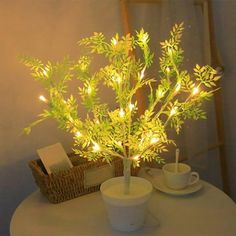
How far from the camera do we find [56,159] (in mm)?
1087

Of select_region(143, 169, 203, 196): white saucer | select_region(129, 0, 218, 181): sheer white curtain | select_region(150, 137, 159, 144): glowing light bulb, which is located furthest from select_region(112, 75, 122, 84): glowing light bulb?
select_region(129, 0, 218, 181): sheer white curtain

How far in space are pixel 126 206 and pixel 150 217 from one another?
0.13 meters

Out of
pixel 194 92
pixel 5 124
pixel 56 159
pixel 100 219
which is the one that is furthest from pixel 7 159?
pixel 194 92

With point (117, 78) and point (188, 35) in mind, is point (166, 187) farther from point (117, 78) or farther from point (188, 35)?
point (188, 35)

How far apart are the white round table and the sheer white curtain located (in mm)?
394

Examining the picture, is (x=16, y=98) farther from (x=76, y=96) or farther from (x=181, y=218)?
(x=181, y=218)

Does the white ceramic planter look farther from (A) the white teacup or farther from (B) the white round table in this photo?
(A) the white teacup

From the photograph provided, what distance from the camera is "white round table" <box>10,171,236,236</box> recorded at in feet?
2.96

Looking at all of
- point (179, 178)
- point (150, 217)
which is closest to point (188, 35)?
point (179, 178)

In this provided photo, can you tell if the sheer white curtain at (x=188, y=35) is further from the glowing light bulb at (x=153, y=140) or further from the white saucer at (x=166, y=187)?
the glowing light bulb at (x=153, y=140)

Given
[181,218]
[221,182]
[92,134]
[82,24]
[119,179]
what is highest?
[82,24]

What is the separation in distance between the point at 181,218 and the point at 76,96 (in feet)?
1.87

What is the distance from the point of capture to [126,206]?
87 centimetres

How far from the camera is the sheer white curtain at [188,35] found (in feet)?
4.49
